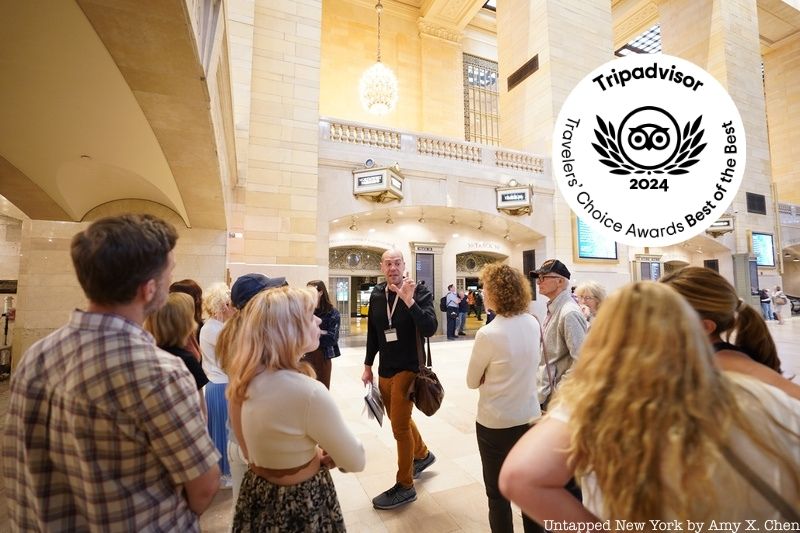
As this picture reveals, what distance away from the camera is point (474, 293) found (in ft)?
46.4

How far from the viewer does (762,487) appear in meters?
0.70

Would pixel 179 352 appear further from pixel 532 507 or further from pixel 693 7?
pixel 693 7

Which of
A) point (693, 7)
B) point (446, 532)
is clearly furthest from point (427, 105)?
point (446, 532)

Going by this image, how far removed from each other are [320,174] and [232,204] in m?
2.49

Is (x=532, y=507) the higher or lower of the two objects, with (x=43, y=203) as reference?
lower

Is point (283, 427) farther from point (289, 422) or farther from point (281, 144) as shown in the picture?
point (281, 144)

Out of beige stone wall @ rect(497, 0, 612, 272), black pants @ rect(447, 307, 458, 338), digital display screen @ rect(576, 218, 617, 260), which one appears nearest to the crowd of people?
black pants @ rect(447, 307, 458, 338)

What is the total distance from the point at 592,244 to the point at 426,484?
11.3 metres

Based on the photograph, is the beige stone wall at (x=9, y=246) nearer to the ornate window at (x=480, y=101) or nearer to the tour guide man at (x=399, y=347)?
the tour guide man at (x=399, y=347)

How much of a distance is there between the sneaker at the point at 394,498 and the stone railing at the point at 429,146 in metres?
8.50

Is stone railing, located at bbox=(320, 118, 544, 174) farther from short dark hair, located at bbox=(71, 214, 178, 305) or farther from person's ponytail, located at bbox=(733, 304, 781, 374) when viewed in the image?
person's ponytail, located at bbox=(733, 304, 781, 374)

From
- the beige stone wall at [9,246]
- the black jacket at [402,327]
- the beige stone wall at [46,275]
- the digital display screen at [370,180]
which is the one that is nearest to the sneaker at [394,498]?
the black jacket at [402,327]

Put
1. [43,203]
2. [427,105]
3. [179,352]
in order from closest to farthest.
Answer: [179,352] → [43,203] → [427,105]

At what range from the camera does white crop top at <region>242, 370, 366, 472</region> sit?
125cm
